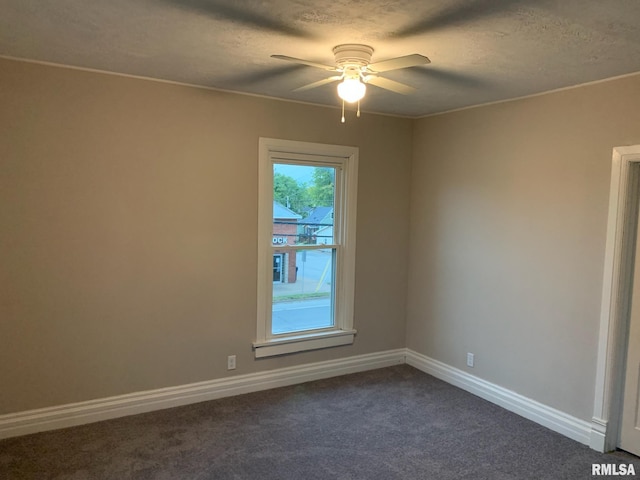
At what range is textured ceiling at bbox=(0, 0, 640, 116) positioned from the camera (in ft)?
6.60

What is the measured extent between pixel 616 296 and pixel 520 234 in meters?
0.82

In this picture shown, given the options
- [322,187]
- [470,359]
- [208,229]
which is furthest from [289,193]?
[470,359]

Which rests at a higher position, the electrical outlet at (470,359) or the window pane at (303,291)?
the window pane at (303,291)

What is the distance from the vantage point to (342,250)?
438 cm

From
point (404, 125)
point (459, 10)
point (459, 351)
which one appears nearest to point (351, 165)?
point (404, 125)

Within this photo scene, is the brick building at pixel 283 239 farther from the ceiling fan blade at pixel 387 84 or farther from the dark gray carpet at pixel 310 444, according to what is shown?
the ceiling fan blade at pixel 387 84

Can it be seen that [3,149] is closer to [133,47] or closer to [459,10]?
[133,47]

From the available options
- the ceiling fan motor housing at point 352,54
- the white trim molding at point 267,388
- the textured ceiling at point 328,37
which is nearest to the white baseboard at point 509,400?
the white trim molding at point 267,388

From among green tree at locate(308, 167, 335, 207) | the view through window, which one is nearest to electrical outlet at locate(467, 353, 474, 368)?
the view through window

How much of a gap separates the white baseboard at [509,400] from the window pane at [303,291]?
40.7 inches

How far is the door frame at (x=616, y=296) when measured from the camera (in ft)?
9.75

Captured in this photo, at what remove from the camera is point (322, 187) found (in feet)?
14.0

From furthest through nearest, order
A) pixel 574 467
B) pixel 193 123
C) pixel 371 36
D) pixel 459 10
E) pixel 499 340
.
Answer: pixel 499 340
pixel 193 123
pixel 574 467
pixel 371 36
pixel 459 10

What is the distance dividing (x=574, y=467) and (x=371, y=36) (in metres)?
2.84
